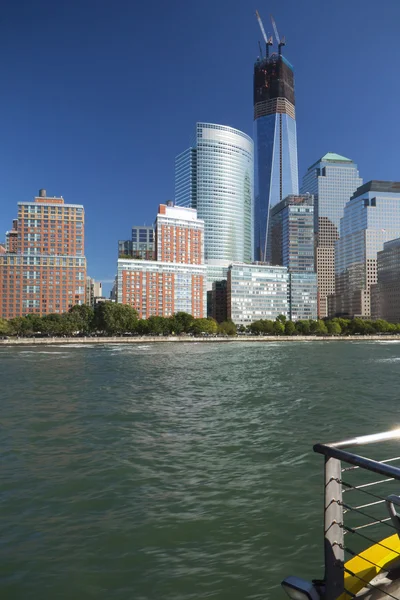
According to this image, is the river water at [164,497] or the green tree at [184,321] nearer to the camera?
the river water at [164,497]

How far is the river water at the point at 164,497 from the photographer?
8.60 m

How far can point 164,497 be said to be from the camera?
41.3 ft

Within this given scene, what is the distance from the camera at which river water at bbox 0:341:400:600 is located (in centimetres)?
860

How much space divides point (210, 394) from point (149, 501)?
21928mm

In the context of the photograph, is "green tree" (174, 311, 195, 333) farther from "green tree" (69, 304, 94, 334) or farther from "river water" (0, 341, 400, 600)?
"river water" (0, 341, 400, 600)

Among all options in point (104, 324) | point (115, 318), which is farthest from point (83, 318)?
point (115, 318)

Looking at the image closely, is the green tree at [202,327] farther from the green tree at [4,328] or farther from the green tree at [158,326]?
the green tree at [4,328]

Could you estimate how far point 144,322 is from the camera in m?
186

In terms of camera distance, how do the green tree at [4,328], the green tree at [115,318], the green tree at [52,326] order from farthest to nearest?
the green tree at [52,326] → the green tree at [115,318] → the green tree at [4,328]

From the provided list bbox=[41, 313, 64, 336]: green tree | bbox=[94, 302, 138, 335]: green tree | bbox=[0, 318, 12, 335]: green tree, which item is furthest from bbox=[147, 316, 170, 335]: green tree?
bbox=[0, 318, 12, 335]: green tree

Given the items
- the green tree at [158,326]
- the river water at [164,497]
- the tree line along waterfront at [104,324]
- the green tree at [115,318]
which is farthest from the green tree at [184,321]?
the river water at [164,497]

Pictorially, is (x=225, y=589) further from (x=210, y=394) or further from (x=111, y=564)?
(x=210, y=394)

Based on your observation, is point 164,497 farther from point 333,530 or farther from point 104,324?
point 104,324

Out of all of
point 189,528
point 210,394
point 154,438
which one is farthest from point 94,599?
point 210,394
